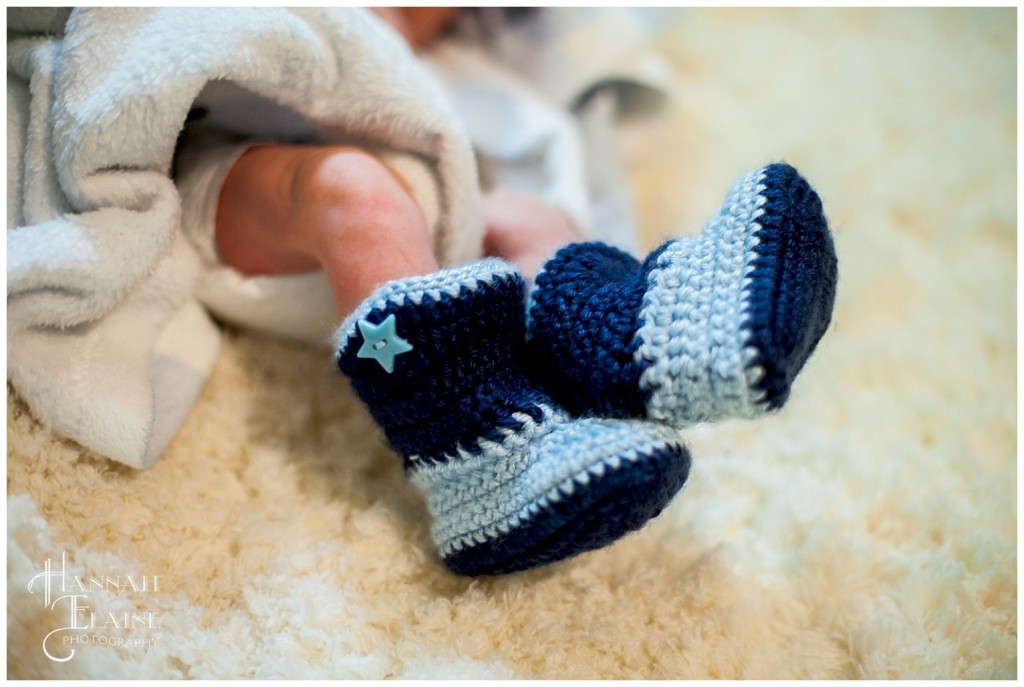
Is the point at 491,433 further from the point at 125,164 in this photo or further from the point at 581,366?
the point at 125,164

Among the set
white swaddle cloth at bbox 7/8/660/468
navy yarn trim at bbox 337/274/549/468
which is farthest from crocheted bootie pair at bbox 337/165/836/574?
white swaddle cloth at bbox 7/8/660/468

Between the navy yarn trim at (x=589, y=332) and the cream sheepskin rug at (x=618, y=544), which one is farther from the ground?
the navy yarn trim at (x=589, y=332)

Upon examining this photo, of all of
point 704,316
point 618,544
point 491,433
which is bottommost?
point 618,544

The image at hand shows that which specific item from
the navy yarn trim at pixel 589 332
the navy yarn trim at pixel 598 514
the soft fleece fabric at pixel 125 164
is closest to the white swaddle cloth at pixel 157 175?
the soft fleece fabric at pixel 125 164

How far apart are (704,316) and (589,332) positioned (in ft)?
0.28

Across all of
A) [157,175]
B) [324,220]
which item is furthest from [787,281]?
[157,175]

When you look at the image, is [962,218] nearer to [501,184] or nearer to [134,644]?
[501,184]

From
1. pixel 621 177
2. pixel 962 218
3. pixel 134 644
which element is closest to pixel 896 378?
pixel 962 218

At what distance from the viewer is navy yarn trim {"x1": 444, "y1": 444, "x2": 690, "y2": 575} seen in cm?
49

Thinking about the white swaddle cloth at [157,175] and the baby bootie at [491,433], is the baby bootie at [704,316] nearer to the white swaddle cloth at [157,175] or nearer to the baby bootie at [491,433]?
the baby bootie at [491,433]

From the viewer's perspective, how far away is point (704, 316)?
1.65 ft

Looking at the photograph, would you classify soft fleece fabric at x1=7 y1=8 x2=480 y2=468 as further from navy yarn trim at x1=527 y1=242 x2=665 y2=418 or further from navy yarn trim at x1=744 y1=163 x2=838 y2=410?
navy yarn trim at x1=744 y1=163 x2=838 y2=410

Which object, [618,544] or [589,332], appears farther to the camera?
[618,544]

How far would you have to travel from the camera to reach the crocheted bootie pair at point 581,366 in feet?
1.62
